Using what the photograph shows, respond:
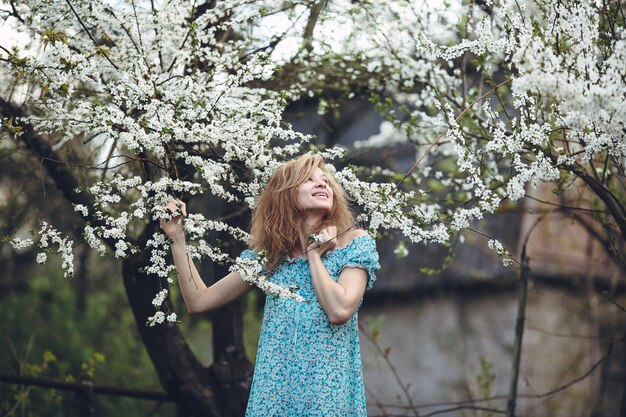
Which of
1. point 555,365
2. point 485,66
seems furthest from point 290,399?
point 555,365

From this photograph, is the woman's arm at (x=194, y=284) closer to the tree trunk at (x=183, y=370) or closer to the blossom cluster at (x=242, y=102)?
the blossom cluster at (x=242, y=102)

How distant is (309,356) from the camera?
3.10m

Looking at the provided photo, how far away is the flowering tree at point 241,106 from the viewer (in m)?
3.09

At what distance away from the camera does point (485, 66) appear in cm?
392

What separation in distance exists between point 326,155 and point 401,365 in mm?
7270

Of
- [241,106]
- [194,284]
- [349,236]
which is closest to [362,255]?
Answer: [349,236]

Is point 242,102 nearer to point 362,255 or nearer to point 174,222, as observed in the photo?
point 174,222

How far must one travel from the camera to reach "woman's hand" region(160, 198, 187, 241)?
10.5ft

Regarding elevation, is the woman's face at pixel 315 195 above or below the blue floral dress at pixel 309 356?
above

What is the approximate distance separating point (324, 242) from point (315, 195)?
0.83 feet

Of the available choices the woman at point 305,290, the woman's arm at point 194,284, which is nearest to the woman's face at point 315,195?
the woman at point 305,290

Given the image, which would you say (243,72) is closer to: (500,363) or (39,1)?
(39,1)

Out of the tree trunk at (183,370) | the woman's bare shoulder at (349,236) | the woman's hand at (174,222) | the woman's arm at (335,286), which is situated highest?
the woman's hand at (174,222)

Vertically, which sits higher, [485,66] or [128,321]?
[485,66]
